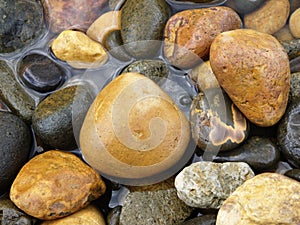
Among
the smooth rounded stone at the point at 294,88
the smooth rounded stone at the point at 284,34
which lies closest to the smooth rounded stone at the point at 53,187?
the smooth rounded stone at the point at 294,88

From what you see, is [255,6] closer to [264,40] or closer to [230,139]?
[264,40]

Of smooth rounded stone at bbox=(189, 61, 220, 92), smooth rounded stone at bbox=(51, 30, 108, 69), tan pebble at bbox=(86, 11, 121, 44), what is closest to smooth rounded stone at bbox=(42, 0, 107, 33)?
tan pebble at bbox=(86, 11, 121, 44)

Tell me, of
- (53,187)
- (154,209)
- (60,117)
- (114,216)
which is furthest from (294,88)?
(53,187)

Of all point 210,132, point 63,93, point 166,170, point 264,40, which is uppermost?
point 264,40

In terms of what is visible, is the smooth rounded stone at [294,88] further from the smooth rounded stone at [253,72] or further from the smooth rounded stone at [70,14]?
the smooth rounded stone at [70,14]

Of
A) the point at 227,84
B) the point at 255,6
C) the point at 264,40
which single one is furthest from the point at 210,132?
the point at 255,6

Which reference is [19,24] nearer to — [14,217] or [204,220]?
[14,217]
